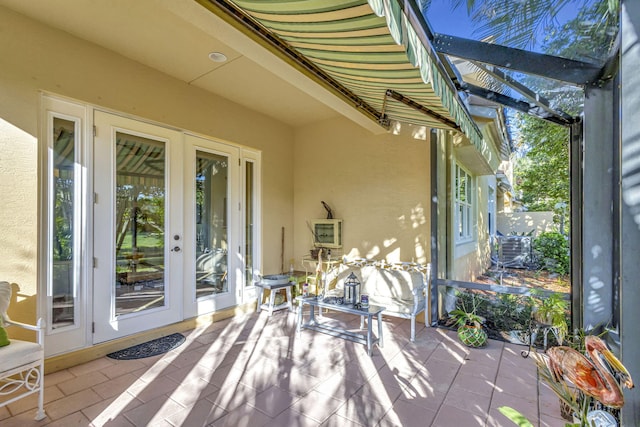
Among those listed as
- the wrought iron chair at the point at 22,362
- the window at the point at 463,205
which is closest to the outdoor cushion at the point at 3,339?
the wrought iron chair at the point at 22,362

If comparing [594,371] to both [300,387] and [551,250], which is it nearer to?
[300,387]

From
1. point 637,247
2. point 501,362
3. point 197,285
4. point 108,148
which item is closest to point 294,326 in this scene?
point 197,285

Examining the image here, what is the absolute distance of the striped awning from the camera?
1.81 m

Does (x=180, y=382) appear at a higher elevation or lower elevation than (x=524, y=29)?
lower

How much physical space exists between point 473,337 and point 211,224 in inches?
160

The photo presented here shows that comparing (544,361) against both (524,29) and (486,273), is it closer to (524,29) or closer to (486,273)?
(524,29)

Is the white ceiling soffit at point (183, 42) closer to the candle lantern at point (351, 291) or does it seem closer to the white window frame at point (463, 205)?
the white window frame at point (463, 205)

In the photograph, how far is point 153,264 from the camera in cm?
427

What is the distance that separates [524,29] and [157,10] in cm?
341

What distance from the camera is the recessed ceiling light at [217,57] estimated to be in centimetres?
375

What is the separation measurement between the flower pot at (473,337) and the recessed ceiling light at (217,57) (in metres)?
4.58

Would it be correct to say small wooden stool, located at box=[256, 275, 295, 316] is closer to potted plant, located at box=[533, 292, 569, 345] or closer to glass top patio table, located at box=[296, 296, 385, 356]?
glass top patio table, located at box=[296, 296, 385, 356]

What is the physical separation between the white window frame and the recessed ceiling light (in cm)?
427

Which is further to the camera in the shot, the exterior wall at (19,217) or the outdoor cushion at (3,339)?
the exterior wall at (19,217)
